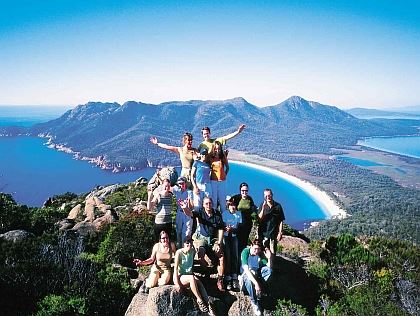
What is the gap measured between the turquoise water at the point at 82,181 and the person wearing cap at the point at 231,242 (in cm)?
10446

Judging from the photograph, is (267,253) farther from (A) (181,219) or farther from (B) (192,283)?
(A) (181,219)

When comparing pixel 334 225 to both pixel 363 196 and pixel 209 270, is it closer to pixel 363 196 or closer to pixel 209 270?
pixel 363 196

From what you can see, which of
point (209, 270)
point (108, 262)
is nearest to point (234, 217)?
point (209, 270)

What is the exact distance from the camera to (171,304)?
769cm

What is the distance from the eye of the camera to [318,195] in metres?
146

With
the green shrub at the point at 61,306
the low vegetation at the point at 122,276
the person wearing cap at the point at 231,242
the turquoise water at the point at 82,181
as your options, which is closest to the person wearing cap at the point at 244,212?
the person wearing cap at the point at 231,242

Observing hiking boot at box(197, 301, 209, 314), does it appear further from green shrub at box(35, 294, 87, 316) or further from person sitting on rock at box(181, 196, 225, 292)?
green shrub at box(35, 294, 87, 316)

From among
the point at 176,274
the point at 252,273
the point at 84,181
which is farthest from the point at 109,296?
the point at 84,181

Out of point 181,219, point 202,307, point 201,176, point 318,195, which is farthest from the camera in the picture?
point 318,195

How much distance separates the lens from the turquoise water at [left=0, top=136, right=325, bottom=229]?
128750 millimetres

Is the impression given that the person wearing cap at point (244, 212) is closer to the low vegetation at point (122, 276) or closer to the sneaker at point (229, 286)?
the sneaker at point (229, 286)

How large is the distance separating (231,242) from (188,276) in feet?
4.07

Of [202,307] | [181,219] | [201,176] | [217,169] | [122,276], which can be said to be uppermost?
[217,169]

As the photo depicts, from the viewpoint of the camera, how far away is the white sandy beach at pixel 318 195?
122 m
